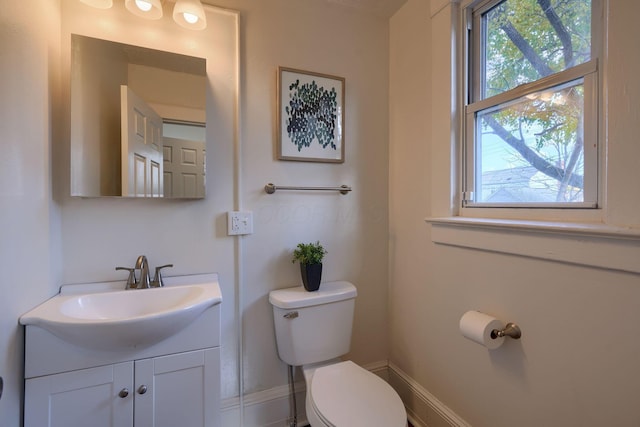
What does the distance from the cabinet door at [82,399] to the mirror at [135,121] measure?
2.19 ft

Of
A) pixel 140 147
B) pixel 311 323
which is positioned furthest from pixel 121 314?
pixel 311 323

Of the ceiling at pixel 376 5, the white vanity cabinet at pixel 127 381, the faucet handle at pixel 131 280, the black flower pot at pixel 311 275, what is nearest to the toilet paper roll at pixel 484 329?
the black flower pot at pixel 311 275

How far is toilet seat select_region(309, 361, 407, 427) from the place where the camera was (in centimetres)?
102

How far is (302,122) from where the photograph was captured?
153 centimetres

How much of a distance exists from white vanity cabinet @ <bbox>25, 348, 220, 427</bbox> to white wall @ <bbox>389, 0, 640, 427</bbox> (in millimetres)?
1047

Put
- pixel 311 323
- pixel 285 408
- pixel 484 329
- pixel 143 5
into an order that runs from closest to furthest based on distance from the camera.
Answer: pixel 484 329 < pixel 143 5 < pixel 311 323 < pixel 285 408

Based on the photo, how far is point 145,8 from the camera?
119 cm

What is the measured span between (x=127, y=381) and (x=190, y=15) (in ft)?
4.79

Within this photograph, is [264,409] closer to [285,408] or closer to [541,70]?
[285,408]

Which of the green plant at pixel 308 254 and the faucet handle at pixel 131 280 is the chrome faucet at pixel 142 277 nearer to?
the faucet handle at pixel 131 280

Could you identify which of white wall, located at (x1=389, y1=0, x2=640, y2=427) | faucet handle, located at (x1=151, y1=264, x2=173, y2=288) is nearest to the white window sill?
white wall, located at (x1=389, y1=0, x2=640, y2=427)

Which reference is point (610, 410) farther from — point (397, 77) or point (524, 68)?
point (397, 77)

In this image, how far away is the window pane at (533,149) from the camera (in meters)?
0.97

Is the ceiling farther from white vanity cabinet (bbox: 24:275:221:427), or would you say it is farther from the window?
white vanity cabinet (bbox: 24:275:221:427)
